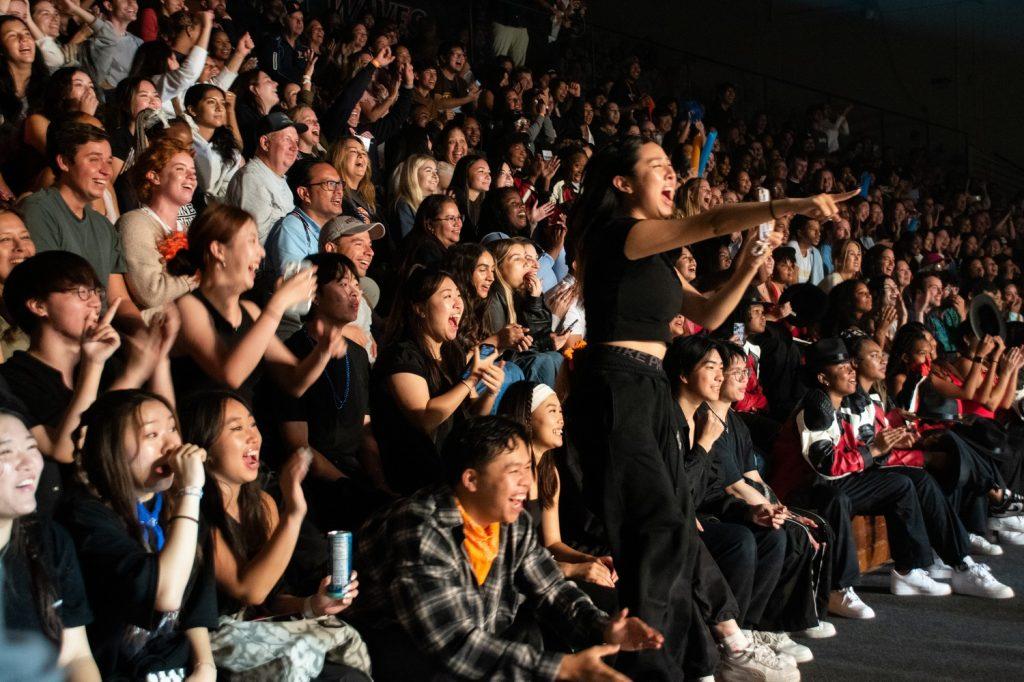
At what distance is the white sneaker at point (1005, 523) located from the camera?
657 centimetres

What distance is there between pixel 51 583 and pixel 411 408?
5.60 feet

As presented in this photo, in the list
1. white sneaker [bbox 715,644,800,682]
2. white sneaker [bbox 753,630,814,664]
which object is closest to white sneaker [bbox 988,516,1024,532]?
white sneaker [bbox 753,630,814,664]

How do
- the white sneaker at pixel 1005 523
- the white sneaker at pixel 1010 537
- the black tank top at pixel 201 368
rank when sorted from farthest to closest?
the white sneaker at pixel 1005 523 < the white sneaker at pixel 1010 537 < the black tank top at pixel 201 368

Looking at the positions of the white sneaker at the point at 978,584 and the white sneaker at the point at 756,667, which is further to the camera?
the white sneaker at the point at 978,584

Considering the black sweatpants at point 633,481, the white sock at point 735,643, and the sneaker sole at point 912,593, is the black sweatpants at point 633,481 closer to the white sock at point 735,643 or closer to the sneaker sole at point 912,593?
the white sock at point 735,643

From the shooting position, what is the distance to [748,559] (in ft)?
13.9

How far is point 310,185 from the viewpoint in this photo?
4.93 metres

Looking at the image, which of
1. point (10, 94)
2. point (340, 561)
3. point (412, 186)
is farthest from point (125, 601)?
point (412, 186)

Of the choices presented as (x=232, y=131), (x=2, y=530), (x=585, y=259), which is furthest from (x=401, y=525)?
(x=232, y=131)

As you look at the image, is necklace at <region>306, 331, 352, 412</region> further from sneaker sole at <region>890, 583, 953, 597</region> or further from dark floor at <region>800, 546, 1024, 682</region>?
sneaker sole at <region>890, 583, 953, 597</region>

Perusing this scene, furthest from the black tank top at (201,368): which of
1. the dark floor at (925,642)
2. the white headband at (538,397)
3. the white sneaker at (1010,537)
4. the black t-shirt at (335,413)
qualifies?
the white sneaker at (1010,537)

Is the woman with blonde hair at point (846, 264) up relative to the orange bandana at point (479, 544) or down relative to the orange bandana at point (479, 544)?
up

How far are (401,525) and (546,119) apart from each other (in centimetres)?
744

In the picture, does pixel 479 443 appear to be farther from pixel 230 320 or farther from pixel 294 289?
pixel 230 320
